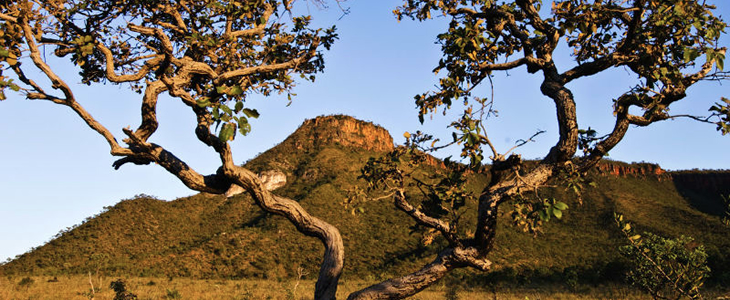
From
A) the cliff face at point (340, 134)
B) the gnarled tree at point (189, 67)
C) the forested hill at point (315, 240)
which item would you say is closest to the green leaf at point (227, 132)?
the gnarled tree at point (189, 67)

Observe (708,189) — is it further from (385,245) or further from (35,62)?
(35,62)

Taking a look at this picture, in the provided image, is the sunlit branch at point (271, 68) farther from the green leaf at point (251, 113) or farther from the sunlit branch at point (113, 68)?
the green leaf at point (251, 113)

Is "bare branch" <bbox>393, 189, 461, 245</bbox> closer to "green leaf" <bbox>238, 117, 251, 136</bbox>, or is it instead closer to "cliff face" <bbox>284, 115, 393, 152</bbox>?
"green leaf" <bbox>238, 117, 251, 136</bbox>

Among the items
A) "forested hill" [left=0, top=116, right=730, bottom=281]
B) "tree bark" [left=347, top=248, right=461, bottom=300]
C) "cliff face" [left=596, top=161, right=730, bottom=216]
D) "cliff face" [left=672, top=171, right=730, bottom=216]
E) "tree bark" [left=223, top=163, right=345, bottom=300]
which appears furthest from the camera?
"cliff face" [left=596, top=161, right=730, bottom=216]

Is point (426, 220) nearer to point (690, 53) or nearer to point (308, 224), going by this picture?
point (308, 224)

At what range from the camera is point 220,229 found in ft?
207

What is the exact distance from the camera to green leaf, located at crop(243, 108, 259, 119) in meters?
4.24

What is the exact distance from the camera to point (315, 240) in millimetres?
54344

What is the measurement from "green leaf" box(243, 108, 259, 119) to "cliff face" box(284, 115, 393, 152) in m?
91.6

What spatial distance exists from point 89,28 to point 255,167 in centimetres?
7992

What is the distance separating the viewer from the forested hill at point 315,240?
1807 inches

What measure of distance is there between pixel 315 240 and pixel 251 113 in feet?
169

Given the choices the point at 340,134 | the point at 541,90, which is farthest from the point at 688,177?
the point at 541,90

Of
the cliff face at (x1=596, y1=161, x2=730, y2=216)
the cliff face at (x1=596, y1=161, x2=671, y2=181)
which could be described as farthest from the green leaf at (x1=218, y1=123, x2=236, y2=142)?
the cliff face at (x1=596, y1=161, x2=671, y2=181)
